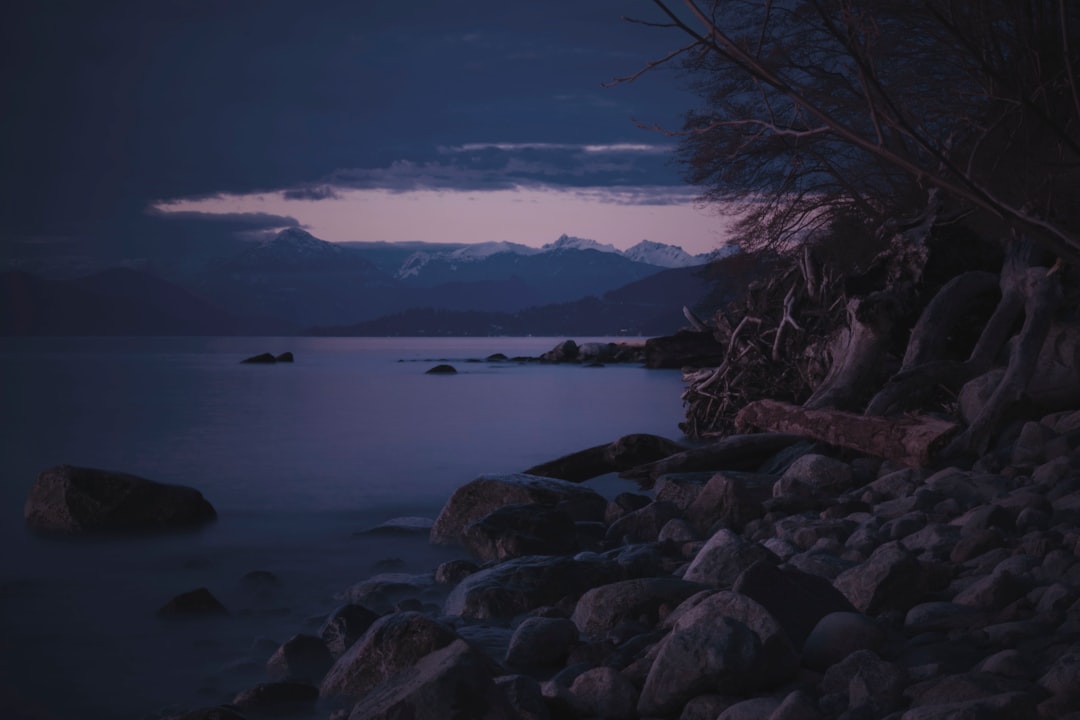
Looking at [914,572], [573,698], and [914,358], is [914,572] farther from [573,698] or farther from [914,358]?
[914,358]

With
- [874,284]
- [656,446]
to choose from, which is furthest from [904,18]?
[656,446]

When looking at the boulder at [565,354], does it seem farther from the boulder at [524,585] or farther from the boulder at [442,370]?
the boulder at [524,585]

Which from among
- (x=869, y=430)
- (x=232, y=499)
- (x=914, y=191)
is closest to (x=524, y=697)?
(x=869, y=430)

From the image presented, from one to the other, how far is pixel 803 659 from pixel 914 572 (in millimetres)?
1031

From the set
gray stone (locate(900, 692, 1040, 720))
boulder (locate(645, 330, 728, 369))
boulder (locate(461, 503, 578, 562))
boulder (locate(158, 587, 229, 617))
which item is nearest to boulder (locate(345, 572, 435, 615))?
boulder (locate(461, 503, 578, 562))

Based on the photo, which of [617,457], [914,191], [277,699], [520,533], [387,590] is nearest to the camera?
[277,699]

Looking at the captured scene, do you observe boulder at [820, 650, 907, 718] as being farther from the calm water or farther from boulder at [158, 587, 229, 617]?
boulder at [158, 587, 229, 617]

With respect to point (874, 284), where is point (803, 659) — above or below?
below

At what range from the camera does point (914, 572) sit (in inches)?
191

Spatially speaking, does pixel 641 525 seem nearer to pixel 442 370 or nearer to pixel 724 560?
pixel 724 560

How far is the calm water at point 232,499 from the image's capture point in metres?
5.99

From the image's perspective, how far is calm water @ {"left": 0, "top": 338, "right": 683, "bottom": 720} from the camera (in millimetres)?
5992

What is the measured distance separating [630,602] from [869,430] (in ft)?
16.8

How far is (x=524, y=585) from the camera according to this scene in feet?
20.8
